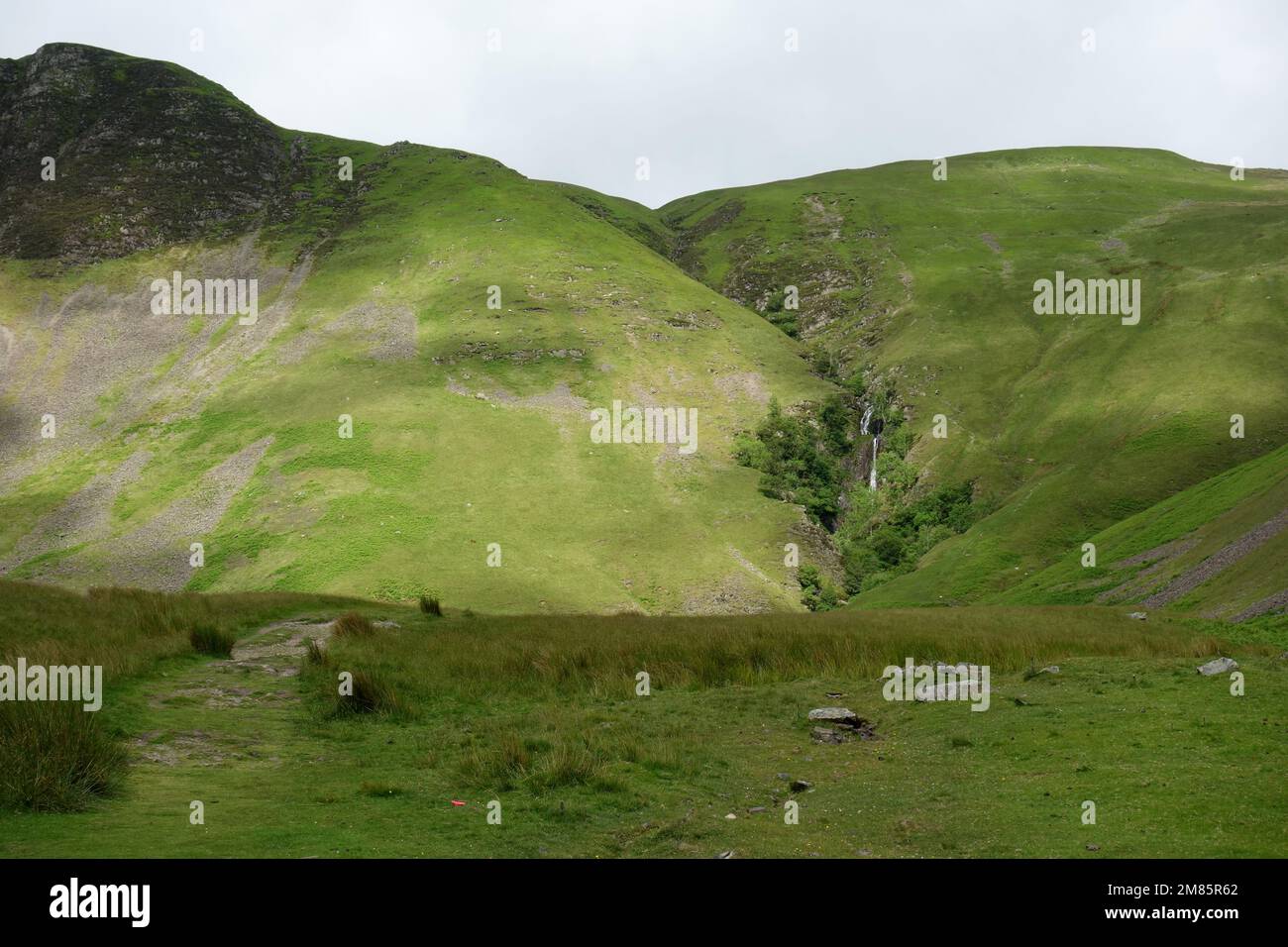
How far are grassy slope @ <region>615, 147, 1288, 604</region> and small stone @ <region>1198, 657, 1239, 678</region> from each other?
4288cm

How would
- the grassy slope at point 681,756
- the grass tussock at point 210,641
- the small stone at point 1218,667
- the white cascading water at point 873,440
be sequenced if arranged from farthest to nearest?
the white cascading water at point 873,440 < the grass tussock at point 210,641 < the small stone at point 1218,667 < the grassy slope at point 681,756

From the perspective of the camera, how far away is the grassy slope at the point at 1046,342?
7912cm

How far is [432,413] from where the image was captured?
102m

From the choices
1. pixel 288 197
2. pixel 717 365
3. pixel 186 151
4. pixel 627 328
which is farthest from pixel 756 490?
pixel 186 151

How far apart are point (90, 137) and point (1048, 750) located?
644 ft

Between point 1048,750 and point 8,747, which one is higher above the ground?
point 8,747

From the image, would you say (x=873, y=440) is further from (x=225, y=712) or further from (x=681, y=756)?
(x=225, y=712)

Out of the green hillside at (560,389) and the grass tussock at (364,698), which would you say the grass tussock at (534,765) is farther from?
the green hillside at (560,389)

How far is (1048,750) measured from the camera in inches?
773

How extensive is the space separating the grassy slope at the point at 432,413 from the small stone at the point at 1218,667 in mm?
50764

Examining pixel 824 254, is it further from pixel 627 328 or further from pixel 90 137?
pixel 90 137

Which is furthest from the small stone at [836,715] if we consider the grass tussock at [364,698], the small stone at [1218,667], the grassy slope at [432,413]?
the grassy slope at [432,413]

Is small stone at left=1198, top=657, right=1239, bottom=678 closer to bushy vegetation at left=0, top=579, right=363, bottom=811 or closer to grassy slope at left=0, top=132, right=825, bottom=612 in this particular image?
bushy vegetation at left=0, top=579, right=363, bottom=811

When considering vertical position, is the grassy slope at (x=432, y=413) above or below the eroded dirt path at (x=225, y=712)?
above
